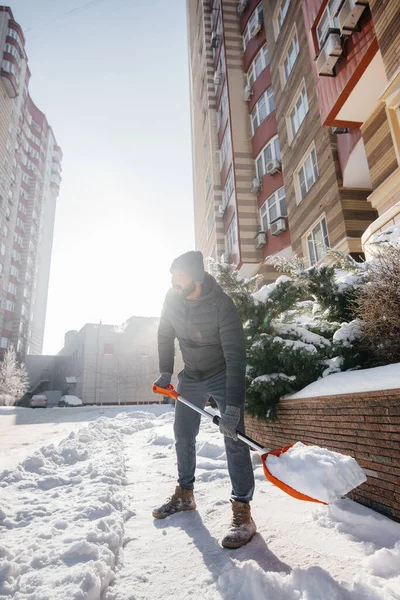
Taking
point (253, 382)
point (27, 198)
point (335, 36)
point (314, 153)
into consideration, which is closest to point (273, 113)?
point (314, 153)

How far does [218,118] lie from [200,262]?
22454 millimetres

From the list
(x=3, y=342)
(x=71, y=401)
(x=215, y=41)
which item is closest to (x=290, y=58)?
(x=215, y=41)

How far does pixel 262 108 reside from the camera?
54.3ft

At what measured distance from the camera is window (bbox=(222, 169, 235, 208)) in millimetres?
17569

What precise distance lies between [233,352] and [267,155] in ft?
49.8

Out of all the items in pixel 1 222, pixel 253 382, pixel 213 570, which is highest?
pixel 1 222

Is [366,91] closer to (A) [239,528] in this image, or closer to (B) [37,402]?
(A) [239,528]

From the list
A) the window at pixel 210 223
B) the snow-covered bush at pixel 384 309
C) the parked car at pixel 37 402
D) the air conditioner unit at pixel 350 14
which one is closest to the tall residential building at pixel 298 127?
the air conditioner unit at pixel 350 14

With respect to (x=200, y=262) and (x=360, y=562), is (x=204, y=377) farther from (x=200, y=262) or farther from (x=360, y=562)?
(x=360, y=562)

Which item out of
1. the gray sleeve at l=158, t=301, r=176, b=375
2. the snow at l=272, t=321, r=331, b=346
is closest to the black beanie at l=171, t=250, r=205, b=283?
the gray sleeve at l=158, t=301, r=176, b=375

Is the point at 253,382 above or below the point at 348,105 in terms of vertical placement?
below

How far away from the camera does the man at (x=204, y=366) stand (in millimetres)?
2537

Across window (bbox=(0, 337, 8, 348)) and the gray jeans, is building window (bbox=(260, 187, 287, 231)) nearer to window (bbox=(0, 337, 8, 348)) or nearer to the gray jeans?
the gray jeans

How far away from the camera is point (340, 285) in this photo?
443cm
